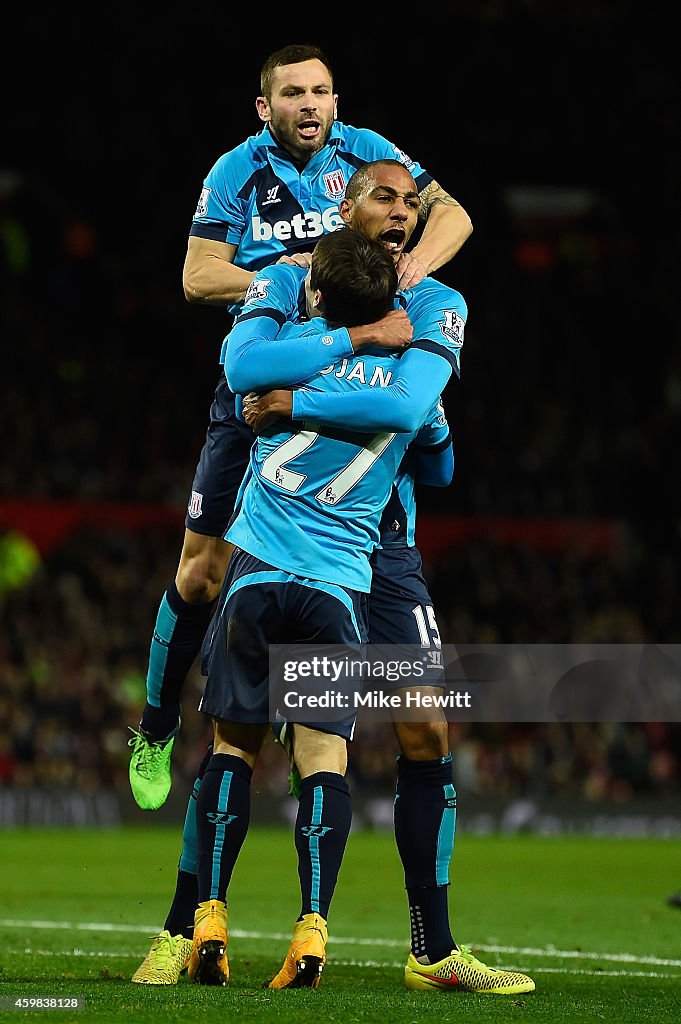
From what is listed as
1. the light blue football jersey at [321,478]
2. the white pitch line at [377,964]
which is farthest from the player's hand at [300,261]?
the white pitch line at [377,964]

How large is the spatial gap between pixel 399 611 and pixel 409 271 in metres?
1.19

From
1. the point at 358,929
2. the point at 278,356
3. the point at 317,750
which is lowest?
the point at 358,929

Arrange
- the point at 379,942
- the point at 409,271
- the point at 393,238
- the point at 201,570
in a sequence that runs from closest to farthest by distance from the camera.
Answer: the point at 393,238, the point at 409,271, the point at 201,570, the point at 379,942

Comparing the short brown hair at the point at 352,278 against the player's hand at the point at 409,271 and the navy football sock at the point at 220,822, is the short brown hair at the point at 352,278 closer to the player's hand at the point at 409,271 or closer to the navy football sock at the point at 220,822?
the player's hand at the point at 409,271

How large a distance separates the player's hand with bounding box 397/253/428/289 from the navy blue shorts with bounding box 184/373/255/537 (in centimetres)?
107

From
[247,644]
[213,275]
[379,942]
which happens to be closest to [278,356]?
[247,644]

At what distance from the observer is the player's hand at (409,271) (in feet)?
18.0

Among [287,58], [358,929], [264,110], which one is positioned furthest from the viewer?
[358,929]

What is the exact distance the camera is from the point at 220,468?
254 inches

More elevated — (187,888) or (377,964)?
(187,888)

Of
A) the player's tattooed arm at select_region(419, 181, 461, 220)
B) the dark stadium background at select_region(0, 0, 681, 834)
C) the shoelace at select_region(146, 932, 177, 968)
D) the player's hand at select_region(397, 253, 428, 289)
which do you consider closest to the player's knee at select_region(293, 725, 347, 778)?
the shoelace at select_region(146, 932, 177, 968)

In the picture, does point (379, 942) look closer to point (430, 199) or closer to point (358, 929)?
point (358, 929)

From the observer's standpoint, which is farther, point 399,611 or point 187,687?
point 187,687

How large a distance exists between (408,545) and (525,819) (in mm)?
11574
